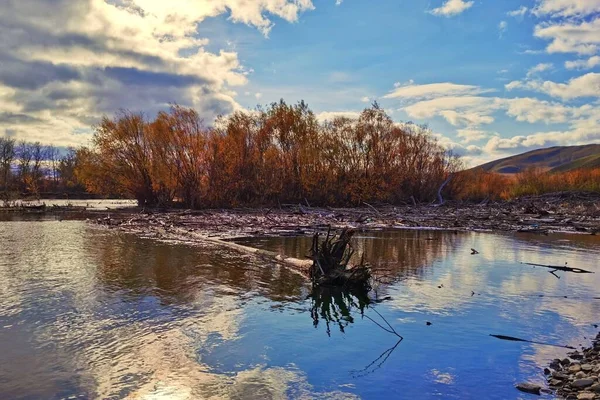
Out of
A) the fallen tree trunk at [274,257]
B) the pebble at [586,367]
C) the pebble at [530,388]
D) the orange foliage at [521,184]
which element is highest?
the orange foliage at [521,184]

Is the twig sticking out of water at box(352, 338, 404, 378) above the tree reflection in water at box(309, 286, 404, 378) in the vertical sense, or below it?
below

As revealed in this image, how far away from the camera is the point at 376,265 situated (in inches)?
666

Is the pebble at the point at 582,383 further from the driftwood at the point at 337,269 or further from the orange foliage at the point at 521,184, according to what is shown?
the orange foliage at the point at 521,184

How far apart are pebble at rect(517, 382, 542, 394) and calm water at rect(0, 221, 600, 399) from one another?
152 millimetres

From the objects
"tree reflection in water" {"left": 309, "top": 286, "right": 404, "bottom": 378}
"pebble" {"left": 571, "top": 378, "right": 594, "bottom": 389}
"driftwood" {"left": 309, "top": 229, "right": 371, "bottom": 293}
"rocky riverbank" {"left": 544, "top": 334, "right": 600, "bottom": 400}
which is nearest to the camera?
"rocky riverbank" {"left": 544, "top": 334, "right": 600, "bottom": 400}

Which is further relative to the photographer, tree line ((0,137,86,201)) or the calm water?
tree line ((0,137,86,201))

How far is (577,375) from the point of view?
6.72m

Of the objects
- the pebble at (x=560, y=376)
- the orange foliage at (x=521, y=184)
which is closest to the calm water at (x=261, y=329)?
the pebble at (x=560, y=376)

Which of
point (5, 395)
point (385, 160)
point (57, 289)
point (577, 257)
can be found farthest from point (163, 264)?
point (385, 160)

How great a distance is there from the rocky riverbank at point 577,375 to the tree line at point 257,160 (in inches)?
1742

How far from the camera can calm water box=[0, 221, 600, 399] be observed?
6.66 metres

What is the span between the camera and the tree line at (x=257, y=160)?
49.3 m

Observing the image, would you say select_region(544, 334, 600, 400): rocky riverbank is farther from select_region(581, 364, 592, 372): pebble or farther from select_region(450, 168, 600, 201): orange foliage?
select_region(450, 168, 600, 201): orange foliage

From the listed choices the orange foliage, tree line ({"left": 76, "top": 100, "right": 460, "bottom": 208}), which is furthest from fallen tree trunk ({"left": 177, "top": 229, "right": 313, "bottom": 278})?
the orange foliage
